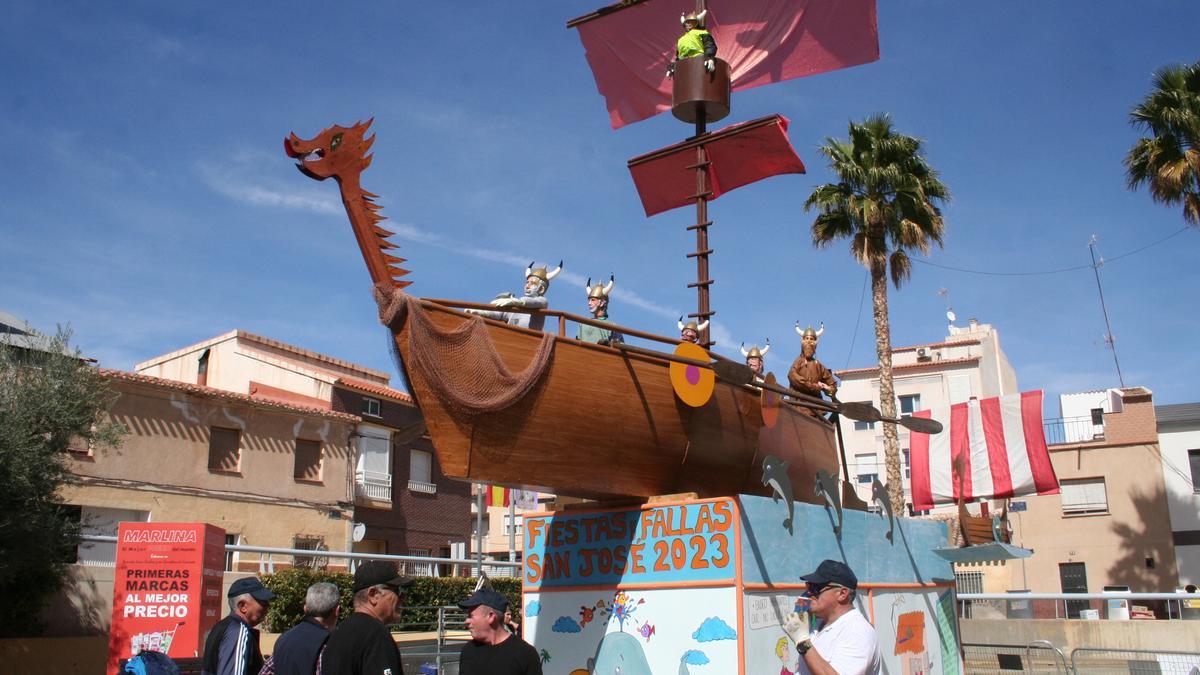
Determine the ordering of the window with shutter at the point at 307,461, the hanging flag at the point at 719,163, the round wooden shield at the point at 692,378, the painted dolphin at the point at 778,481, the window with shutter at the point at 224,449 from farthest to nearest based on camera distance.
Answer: the window with shutter at the point at 307,461 → the window with shutter at the point at 224,449 → the hanging flag at the point at 719,163 → the round wooden shield at the point at 692,378 → the painted dolphin at the point at 778,481

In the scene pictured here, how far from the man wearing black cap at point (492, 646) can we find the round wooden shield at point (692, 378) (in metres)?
3.82

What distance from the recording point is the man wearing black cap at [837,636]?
437 cm

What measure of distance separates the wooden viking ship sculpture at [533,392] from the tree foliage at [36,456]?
248 inches

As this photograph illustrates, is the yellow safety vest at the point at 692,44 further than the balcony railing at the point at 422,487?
No

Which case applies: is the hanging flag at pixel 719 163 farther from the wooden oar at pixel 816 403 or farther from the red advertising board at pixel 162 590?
the red advertising board at pixel 162 590

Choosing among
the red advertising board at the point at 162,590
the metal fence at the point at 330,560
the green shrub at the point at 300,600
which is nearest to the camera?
the red advertising board at the point at 162,590

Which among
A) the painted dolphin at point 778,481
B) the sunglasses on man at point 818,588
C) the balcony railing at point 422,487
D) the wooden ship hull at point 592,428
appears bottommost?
the sunglasses on man at point 818,588

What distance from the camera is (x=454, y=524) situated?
33875 millimetres

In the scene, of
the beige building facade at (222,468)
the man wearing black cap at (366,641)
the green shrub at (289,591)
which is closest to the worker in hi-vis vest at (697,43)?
the man wearing black cap at (366,641)

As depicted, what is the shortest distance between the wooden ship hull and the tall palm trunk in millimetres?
11730

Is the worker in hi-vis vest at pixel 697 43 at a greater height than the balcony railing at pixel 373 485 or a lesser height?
greater

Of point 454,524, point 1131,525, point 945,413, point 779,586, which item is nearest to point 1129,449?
Answer: point 1131,525

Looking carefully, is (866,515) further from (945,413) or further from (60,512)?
(945,413)

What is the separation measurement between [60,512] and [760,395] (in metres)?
9.48
